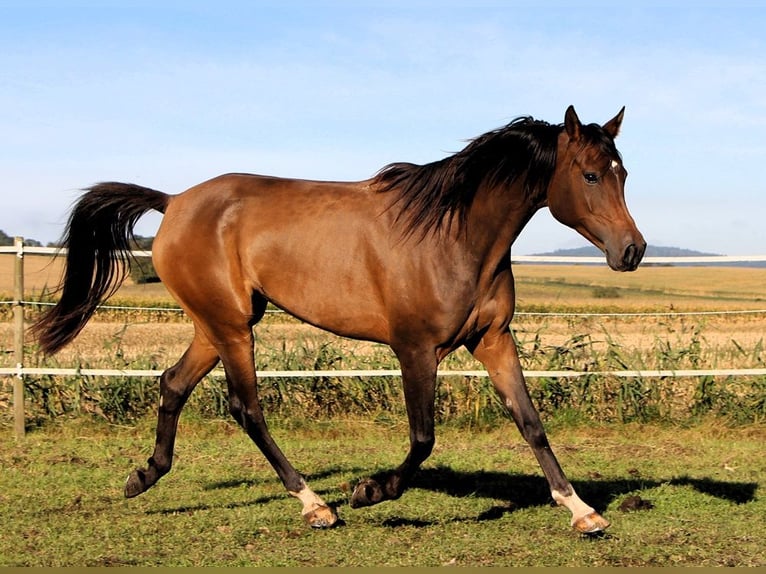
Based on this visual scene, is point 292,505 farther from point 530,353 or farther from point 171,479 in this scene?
point 530,353

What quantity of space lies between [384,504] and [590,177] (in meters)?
2.30

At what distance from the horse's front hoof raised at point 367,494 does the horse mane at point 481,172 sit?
4.38ft

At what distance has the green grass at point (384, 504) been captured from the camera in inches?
175

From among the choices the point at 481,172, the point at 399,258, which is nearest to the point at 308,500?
the point at 399,258

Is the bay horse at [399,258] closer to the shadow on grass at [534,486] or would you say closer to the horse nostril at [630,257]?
the horse nostril at [630,257]

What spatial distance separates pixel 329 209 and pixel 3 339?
1197cm

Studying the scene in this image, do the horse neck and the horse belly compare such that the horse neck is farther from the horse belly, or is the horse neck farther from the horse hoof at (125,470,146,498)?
the horse hoof at (125,470,146,498)

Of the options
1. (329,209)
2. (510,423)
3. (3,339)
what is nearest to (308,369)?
(510,423)

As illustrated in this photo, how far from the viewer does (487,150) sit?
4.90 metres

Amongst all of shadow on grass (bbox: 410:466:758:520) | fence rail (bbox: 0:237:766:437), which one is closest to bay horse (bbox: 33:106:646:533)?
shadow on grass (bbox: 410:466:758:520)

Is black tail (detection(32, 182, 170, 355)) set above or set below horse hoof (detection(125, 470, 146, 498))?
above

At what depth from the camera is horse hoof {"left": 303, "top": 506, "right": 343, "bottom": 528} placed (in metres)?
4.90

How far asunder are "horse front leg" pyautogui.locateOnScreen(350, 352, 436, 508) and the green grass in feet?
0.66

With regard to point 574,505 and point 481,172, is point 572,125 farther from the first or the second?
point 574,505
